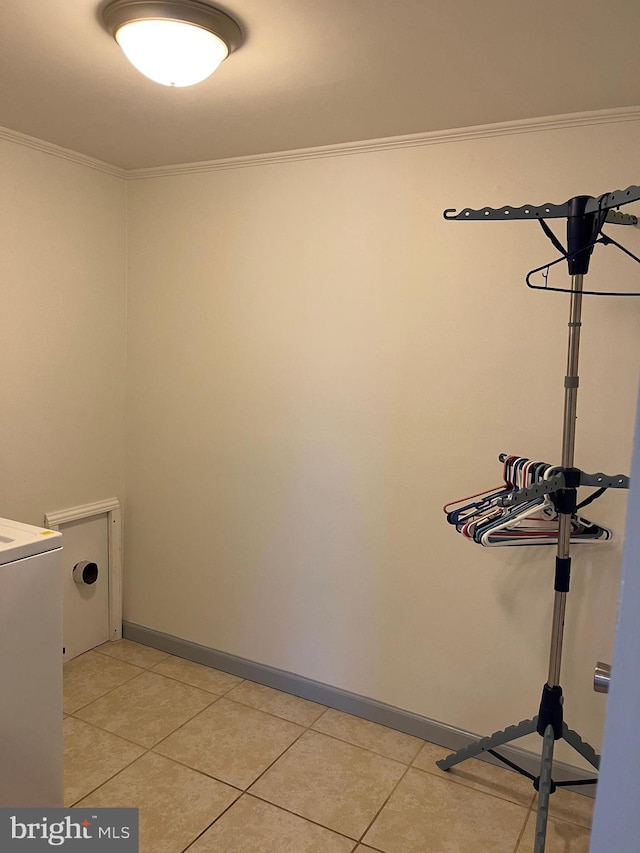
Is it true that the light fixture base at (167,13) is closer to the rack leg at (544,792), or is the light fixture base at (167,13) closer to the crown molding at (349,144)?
the crown molding at (349,144)

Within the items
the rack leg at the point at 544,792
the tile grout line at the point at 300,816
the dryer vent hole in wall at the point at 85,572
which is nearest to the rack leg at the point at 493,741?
the rack leg at the point at 544,792

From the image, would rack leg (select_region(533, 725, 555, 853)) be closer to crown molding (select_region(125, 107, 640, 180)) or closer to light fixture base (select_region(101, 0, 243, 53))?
crown molding (select_region(125, 107, 640, 180))

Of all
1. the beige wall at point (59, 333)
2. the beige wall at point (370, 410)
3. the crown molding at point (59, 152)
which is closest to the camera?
the beige wall at point (370, 410)

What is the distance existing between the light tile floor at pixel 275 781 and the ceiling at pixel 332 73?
2287mm

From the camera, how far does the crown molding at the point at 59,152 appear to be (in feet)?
8.14

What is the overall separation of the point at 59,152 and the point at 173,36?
4.39 ft

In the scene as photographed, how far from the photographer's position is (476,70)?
69.2 inches

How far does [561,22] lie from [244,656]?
2.63 meters

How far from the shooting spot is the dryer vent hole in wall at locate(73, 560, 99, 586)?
2.96 metres

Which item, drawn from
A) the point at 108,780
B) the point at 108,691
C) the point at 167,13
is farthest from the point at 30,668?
the point at 167,13

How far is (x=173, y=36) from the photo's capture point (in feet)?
5.14

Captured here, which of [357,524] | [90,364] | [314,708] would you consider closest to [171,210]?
[90,364]

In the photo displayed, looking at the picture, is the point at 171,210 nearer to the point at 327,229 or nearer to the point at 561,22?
the point at 327,229

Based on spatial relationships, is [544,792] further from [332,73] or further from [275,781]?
[332,73]
